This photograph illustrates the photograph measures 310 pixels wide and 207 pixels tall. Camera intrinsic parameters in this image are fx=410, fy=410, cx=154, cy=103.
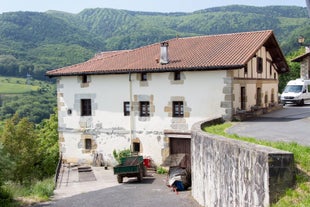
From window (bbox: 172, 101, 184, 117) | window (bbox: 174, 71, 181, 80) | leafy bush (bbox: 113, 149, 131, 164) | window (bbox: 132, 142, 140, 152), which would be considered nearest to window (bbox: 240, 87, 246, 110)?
window (bbox: 172, 101, 184, 117)

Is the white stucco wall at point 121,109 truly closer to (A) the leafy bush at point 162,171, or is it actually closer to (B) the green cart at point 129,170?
(A) the leafy bush at point 162,171

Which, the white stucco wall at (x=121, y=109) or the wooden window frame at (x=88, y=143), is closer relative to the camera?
the white stucco wall at (x=121, y=109)

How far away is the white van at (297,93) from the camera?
28.3m

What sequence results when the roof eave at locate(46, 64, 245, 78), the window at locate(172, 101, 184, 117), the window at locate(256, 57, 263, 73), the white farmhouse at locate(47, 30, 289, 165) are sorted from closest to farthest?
the roof eave at locate(46, 64, 245, 78) → the white farmhouse at locate(47, 30, 289, 165) → the window at locate(172, 101, 184, 117) → the window at locate(256, 57, 263, 73)

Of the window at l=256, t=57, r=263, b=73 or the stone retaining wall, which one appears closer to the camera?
the stone retaining wall

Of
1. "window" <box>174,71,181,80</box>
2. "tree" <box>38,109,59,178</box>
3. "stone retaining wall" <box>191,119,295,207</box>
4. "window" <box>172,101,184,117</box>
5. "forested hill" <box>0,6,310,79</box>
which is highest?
"forested hill" <box>0,6,310,79</box>

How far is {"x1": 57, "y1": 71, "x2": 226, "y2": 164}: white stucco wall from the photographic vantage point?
20.1 meters

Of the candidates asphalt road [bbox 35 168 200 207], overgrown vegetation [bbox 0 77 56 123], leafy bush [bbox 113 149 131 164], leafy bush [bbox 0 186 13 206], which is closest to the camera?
asphalt road [bbox 35 168 200 207]

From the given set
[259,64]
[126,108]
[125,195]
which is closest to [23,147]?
[126,108]

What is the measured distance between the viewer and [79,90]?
23766 mm

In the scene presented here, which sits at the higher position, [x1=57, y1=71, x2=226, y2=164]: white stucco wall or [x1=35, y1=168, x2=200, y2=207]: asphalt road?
[x1=57, y1=71, x2=226, y2=164]: white stucco wall

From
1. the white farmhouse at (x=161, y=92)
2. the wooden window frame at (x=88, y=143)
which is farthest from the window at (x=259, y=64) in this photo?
the wooden window frame at (x=88, y=143)

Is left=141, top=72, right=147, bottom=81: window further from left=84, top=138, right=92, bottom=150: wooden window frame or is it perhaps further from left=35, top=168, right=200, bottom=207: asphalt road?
left=35, top=168, right=200, bottom=207: asphalt road

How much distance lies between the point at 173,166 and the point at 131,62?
763cm
